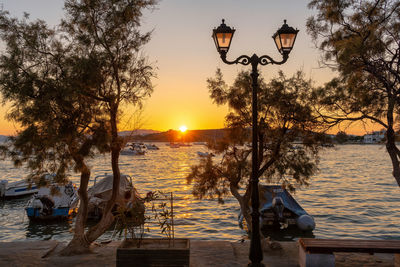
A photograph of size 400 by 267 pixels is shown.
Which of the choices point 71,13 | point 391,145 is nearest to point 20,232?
point 71,13

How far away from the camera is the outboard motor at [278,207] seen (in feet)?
72.5

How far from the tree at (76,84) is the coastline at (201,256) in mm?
760

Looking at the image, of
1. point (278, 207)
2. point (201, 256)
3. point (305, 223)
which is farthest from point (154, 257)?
point (305, 223)

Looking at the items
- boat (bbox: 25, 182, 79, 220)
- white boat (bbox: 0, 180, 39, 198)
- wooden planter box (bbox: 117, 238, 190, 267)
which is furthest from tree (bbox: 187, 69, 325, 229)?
white boat (bbox: 0, 180, 39, 198)

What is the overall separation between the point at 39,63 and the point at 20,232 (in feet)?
53.4

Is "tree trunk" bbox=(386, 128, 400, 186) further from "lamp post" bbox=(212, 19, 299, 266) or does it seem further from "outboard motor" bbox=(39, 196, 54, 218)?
"outboard motor" bbox=(39, 196, 54, 218)

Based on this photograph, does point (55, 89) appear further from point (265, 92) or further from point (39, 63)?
point (265, 92)

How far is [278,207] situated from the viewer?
22266 mm

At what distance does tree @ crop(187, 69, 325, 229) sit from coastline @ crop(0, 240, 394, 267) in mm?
1351

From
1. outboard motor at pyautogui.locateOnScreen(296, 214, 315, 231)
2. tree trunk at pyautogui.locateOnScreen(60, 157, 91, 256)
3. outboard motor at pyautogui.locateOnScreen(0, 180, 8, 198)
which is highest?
tree trunk at pyautogui.locateOnScreen(60, 157, 91, 256)

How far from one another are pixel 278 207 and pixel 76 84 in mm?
15576

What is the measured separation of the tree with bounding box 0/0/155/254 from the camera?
10281mm

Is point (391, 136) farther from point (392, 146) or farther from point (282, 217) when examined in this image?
point (282, 217)

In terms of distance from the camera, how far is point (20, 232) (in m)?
23.1
